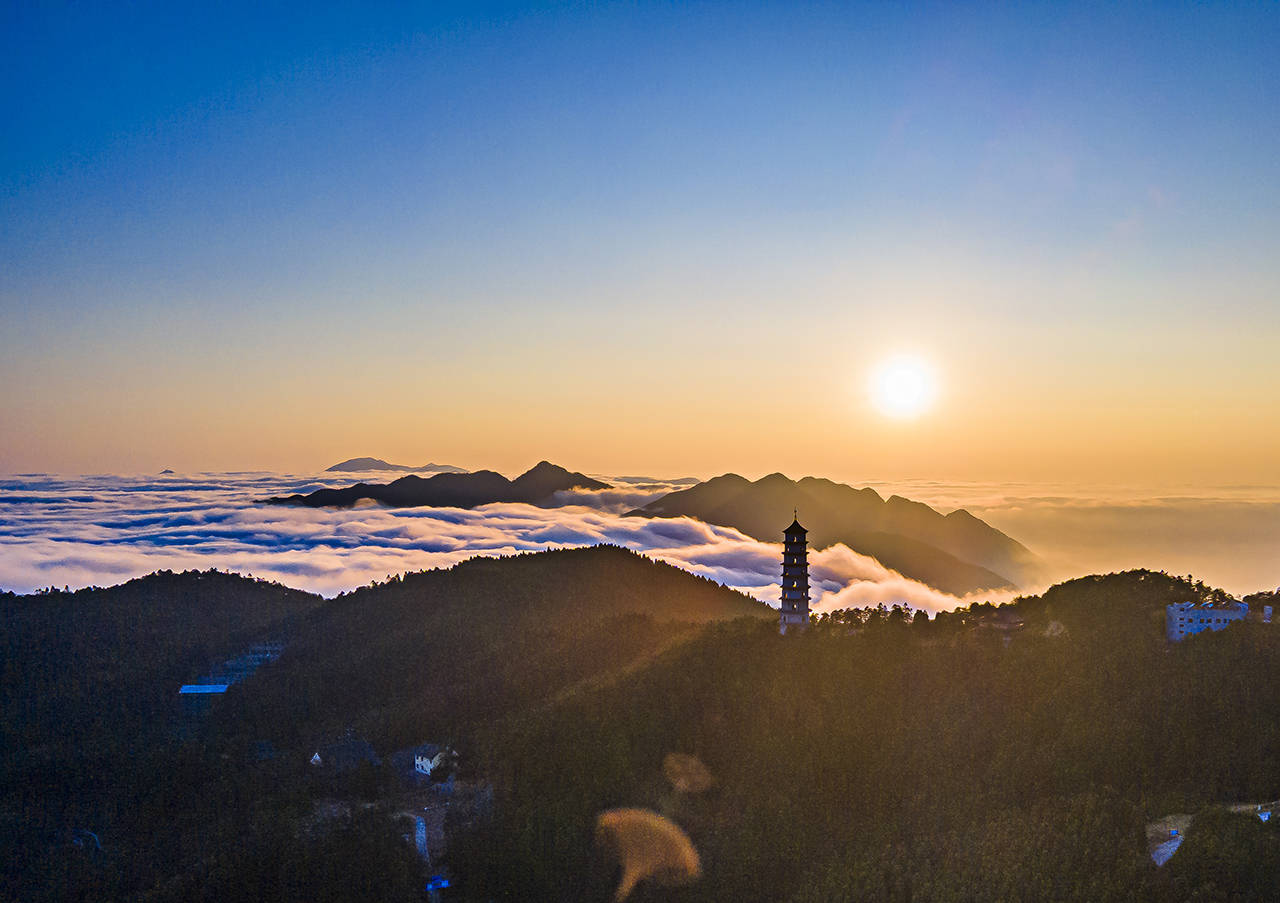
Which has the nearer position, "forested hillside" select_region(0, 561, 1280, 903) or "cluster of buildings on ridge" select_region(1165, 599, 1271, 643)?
"forested hillside" select_region(0, 561, 1280, 903)

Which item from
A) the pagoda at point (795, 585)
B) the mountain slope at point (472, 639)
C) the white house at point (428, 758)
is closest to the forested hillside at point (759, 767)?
the mountain slope at point (472, 639)

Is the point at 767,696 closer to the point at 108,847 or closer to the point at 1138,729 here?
the point at 1138,729

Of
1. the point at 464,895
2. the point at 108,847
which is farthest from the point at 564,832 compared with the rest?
the point at 108,847

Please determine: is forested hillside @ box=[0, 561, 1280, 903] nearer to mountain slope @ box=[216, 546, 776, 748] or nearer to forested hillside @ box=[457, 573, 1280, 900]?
forested hillside @ box=[457, 573, 1280, 900]

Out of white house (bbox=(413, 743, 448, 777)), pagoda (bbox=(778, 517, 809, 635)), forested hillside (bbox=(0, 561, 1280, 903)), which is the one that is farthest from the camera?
pagoda (bbox=(778, 517, 809, 635))

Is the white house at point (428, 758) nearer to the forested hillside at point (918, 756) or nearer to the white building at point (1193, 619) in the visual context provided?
the forested hillside at point (918, 756)

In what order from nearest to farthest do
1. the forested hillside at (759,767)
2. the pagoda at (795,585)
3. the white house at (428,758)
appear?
the forested hillside at (759,767) < the white house at (428,758) < the pagoda at (795,585)

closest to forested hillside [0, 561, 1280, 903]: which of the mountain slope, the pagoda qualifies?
Answer: the mountain slope
